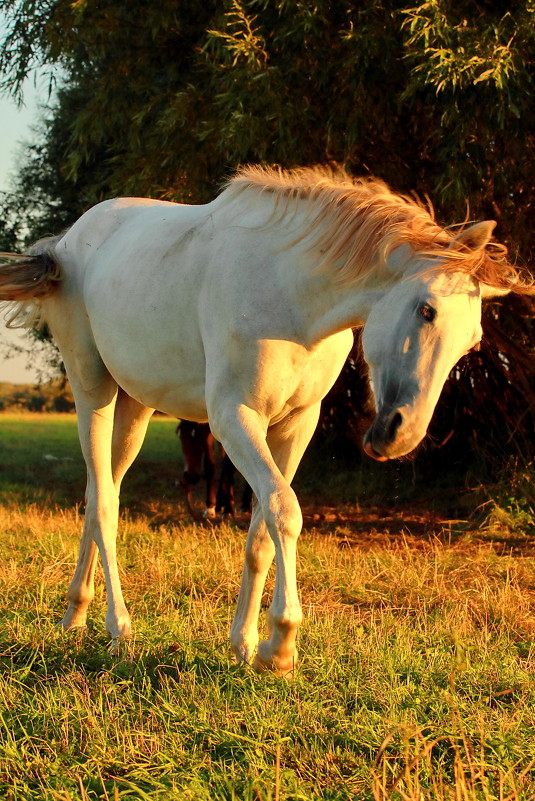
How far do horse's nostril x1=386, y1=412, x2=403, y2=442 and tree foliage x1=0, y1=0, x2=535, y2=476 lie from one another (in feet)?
12.4

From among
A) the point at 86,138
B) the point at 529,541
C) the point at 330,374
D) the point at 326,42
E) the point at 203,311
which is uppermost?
the point at 326,42

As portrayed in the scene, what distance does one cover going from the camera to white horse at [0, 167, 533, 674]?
126 inches

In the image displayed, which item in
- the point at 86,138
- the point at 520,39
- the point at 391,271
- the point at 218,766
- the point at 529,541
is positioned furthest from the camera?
the point at 86,138

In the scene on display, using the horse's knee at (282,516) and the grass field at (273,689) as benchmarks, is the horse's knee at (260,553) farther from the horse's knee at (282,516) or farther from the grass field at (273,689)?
the horse's knee at (282,516)

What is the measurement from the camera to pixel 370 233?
349 cm

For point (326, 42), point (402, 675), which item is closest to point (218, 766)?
point (402, 675)

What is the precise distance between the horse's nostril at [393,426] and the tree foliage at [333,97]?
377cm

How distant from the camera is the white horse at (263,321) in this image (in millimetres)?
3211

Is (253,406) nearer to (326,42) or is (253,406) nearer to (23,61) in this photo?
(326,42)

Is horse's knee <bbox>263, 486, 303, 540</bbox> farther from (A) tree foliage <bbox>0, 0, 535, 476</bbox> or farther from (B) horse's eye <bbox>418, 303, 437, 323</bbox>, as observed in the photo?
(A) tree foliage <bbox>0, 0, 535, 476</bbox>

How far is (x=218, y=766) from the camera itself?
8.89ft

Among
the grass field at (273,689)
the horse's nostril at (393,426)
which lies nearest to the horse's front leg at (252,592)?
the grass field at (273,689)

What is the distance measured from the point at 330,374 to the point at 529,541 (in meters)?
5.06

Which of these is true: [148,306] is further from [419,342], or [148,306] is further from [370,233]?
[419,342]
